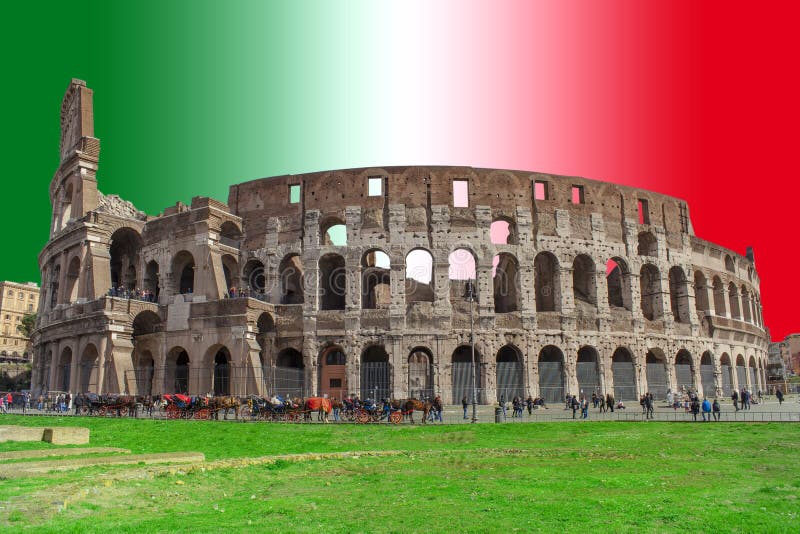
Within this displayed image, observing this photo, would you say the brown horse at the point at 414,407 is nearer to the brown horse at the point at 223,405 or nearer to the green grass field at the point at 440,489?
the green grass field at the point at 440,489

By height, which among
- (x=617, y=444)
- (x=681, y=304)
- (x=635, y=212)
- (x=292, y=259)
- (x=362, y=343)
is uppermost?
(x=635, y=212)

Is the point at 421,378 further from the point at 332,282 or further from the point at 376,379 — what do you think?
the point at 332,282

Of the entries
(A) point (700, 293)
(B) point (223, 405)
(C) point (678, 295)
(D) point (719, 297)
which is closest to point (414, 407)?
(B) point (223, 405)

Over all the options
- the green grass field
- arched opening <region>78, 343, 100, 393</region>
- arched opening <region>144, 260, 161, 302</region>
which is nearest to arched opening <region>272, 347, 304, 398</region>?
arched opening <region>144, 260, 161, 302</region>

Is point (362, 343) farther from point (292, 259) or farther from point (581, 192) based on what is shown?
point (581, 192)

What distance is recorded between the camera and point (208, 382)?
34625mm

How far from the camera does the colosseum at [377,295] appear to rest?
34938 mm

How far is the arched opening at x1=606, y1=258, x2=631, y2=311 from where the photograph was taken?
39.2 metres

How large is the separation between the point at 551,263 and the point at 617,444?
22.9 meters

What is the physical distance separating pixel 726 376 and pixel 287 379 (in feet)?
96.3

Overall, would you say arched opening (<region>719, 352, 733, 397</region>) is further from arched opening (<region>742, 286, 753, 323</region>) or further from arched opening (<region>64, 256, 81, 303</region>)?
arched opening (<region>64, 256, 81, 303</region>)

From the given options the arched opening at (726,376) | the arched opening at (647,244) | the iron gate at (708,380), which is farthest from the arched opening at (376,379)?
the arched opening at (726,376)

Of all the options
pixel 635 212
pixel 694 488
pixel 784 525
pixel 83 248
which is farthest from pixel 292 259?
pixel 784 525

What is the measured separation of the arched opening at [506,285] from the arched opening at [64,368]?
2620 cm
